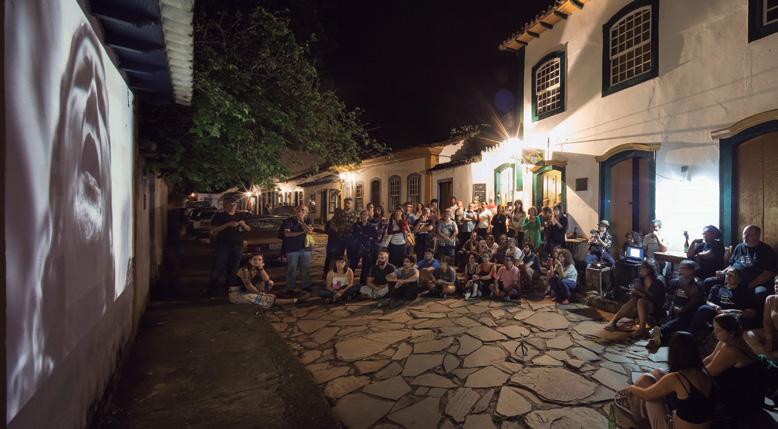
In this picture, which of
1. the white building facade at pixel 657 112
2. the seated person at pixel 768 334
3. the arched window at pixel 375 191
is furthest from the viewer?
the arched window at pixel 375 191

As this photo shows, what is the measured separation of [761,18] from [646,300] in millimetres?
5344

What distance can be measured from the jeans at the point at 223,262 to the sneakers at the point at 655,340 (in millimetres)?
7333

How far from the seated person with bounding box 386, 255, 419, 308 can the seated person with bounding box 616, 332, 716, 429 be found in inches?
200

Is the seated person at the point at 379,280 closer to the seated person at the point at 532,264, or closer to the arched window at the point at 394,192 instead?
the seated person at the point at 532,264

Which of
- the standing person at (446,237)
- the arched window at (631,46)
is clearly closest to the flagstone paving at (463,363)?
the standing person at (446,237)

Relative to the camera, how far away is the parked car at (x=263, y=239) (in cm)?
1115

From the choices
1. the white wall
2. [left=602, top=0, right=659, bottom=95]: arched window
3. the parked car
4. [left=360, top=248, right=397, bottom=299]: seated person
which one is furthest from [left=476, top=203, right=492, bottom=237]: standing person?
the parked car

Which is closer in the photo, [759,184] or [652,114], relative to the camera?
[759,184]

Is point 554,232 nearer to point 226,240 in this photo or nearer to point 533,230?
point 533,230

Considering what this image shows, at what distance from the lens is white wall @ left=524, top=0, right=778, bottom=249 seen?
7066 millimetres

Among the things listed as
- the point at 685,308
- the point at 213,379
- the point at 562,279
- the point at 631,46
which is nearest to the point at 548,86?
the point at 631,46

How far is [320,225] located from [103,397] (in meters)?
24.3

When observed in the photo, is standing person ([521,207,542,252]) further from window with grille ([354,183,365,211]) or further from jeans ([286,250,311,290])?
window with grille ([354,183,365,211])

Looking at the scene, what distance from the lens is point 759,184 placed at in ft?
22.9
